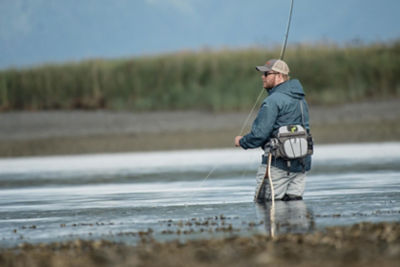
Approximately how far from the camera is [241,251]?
21.3 ft

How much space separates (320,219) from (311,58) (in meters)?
22.5

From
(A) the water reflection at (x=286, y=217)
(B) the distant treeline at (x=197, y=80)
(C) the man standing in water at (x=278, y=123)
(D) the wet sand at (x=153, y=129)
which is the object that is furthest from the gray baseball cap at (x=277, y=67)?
(B) the distant treeline at (x=197, y=80)

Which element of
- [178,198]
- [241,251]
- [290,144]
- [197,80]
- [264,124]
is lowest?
[178,198]

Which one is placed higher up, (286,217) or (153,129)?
(153,129)

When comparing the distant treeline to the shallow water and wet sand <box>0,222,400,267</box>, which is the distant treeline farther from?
wet sand <box>0,222,400,267</box>

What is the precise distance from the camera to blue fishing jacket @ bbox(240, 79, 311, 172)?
9828 mm

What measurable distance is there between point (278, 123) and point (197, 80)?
2054 centimetres

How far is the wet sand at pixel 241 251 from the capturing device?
5941 mm

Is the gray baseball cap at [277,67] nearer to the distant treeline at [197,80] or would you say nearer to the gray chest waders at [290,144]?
the gray chest waders at [290,144]

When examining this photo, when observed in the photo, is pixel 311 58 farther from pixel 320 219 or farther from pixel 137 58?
pixel 320 219

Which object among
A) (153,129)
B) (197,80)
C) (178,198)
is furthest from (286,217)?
(197,80)

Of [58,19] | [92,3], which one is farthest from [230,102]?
[92,3]

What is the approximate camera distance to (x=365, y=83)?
94.5ft

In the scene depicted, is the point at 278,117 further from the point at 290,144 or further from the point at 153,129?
the point at 153,129
